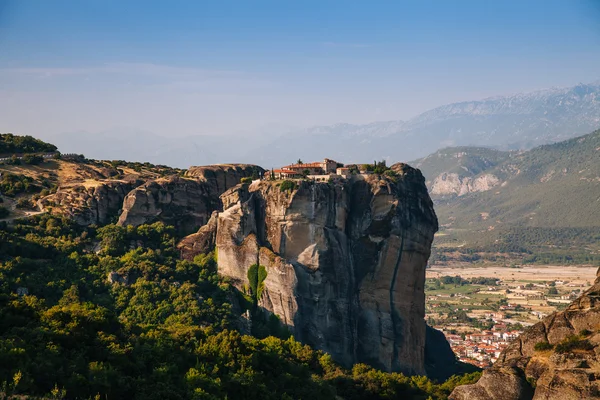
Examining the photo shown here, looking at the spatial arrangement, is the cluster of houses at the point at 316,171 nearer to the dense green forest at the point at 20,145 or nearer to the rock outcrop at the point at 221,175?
the rock outcrop at the point at 221,175

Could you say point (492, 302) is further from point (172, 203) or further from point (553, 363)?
point (553, 363)

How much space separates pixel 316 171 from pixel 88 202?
22469 millimetres

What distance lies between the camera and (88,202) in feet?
212

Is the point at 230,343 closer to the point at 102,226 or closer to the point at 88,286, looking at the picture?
the point at 88,286

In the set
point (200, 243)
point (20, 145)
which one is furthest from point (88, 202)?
point (20, 145)

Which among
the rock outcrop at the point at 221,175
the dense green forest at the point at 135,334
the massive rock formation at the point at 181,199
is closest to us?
the dense green forest at the point at 135,334

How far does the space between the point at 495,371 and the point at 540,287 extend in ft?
461

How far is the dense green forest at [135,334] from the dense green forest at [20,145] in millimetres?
21222

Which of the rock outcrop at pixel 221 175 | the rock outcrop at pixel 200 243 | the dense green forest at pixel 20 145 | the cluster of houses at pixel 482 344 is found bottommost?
the cluster of houses at pixel 482 344

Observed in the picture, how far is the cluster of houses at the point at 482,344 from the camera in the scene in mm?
90125

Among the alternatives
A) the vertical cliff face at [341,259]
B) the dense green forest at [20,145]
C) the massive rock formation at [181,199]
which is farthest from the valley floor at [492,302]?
the dense green forest at [20,145]

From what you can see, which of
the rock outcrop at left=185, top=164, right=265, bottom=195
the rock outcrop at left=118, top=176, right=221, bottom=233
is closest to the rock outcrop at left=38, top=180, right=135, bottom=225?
the rock outcrop at left=118, top=176, right=221, bottom=233

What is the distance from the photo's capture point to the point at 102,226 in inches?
2525

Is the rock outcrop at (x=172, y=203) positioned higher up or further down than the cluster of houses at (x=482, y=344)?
higher up
